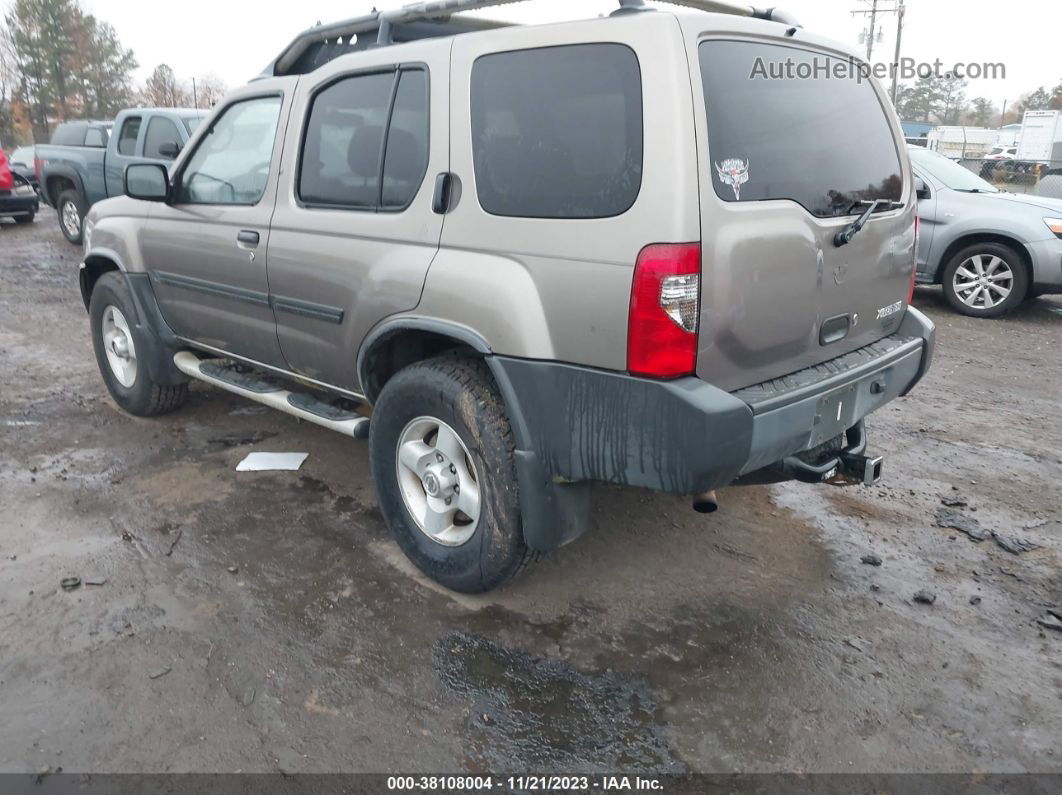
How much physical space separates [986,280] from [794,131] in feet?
21.6

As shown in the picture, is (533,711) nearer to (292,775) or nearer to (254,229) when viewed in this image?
(292,775)

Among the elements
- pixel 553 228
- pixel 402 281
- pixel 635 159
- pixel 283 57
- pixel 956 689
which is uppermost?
pixel 283 57

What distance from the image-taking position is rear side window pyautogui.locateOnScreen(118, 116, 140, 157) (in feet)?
35.7

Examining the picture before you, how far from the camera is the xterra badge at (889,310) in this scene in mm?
3336

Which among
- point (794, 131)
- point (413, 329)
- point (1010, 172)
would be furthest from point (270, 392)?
point (1010, 172)

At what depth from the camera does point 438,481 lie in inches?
126

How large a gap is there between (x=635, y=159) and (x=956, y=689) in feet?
6.70

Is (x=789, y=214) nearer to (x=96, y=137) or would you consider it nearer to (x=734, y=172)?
(x=734, y=172)

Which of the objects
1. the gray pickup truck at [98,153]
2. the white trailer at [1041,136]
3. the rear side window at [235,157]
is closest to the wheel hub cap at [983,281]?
the rear side window at [235,157]

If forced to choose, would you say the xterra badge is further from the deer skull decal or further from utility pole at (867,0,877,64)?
utility pole at (867,0,877,64)

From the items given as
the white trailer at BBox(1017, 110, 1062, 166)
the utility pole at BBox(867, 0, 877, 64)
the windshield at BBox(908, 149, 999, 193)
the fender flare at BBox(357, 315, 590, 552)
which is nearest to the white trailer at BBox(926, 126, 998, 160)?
the utility pole at BBox(867, 0, 877, 64)

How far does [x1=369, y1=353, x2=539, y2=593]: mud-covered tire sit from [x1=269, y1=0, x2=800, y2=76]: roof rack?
1.36 m

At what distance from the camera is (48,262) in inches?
452

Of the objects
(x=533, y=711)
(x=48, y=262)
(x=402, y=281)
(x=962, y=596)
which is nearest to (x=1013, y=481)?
(x=962, y=596)
